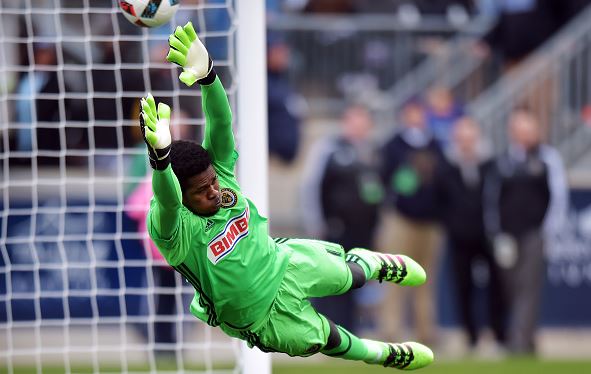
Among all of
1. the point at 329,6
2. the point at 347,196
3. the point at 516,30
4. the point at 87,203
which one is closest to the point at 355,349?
the point at 347,196

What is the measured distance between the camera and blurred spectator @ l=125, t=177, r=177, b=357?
944 centimetres

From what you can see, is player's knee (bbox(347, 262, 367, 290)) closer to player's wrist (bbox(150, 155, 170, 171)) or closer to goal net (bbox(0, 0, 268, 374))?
player's wrist (bbox(150, 155, 170, 171))

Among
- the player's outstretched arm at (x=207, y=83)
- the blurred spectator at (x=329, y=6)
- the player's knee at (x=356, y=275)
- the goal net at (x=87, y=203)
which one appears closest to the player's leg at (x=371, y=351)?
Answer: the player's knee at (x=356, y=275)

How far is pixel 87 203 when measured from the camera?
1095cm

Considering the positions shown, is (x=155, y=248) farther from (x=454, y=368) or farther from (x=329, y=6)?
(x=329, y=6)

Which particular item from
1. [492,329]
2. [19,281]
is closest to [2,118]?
[19,281]

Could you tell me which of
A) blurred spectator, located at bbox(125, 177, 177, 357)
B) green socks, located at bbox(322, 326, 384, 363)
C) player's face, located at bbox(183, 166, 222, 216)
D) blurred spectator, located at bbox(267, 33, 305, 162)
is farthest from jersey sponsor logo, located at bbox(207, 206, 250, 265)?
blurred spectator, located at bbox(267, 33, 305, 162)

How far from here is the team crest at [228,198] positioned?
5.96 metres

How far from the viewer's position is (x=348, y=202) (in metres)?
11.2

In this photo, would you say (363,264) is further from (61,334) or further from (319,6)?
(319,6)

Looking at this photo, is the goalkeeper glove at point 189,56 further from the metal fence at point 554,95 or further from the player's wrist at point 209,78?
the metal fence at point 554,95

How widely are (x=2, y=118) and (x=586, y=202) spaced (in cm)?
623

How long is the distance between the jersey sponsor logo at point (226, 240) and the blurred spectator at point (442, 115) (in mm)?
6540

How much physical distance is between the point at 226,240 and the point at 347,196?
5.36 meters
